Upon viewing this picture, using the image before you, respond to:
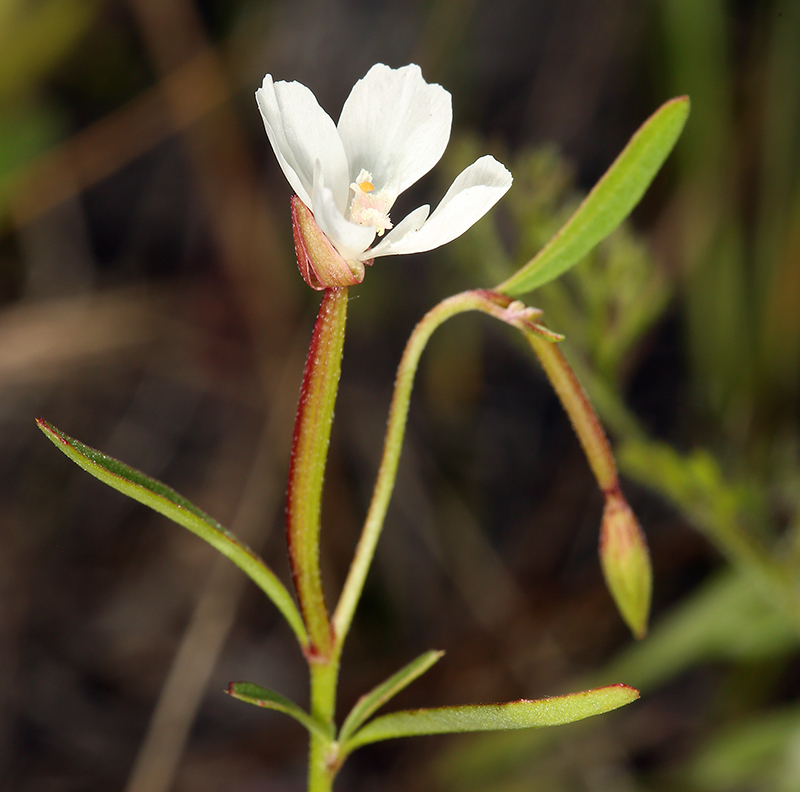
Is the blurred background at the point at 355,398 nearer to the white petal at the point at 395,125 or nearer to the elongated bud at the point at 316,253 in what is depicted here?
the white petal at the point at 395,125

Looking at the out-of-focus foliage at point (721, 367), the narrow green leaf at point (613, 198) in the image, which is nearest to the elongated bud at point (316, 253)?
the narrow green leaf at point (613, 198)

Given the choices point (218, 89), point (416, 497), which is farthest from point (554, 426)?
point (218, 89)

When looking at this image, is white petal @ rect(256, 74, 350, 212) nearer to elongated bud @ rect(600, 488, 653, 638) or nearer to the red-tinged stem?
the red-tinged stem

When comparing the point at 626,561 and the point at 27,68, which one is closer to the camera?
the point at 626,561

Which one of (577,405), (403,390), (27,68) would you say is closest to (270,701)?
(403,390)

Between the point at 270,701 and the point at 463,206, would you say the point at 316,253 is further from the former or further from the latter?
the point at 270,701
